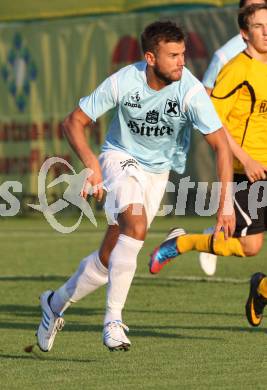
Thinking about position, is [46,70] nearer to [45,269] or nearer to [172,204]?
[172,204]

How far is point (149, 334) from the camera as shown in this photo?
26.0 ft

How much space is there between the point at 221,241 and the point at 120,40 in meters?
12.0

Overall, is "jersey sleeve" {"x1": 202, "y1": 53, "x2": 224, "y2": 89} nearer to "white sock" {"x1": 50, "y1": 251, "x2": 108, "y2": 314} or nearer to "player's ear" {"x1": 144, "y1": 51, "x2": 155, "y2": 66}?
"player's ear" {"x1": 144, "y1": 51, "x2": 155, "y2": 66}

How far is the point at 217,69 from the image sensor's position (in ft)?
32.7

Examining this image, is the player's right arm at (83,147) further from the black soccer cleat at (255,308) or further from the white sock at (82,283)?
the black soccer cleat at (255,308)

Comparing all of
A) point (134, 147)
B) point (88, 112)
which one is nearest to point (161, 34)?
point (88, 112)

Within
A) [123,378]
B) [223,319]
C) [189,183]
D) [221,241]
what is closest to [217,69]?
[221,241]

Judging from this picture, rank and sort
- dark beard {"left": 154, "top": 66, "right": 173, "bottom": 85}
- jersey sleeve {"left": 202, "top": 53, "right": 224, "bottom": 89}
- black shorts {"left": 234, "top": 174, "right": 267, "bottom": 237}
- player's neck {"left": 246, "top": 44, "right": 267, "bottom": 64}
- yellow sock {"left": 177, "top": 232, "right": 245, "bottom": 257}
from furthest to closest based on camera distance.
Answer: jersey sleeve {"left": 202, "top": 53, "right": 224, "bottom": 89}, yellow sock {"left": 177, "top": 232, "right": 245, "bottom": 257}, black shorts {"left": 234, "top": 174, "right": 267, "bottom": 237}, player's neck {"left": 246, "top": 44, "right": 267, "bottom": 64}, dark beard {"left": 154, "top": 66, "right": 173, "bottom": 85}

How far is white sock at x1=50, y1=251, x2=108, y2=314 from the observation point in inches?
280

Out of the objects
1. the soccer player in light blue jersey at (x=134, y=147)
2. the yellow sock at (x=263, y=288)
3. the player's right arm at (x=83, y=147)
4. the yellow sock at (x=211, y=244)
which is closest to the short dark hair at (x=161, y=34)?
the soccer player in light blue jersey at (x=134, y=147)

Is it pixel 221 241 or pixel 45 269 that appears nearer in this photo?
pixel 221 241

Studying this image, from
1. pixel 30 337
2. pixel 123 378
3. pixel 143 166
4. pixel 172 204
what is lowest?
pixel 172 204

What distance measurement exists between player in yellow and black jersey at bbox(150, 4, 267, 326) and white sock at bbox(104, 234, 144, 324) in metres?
1.17

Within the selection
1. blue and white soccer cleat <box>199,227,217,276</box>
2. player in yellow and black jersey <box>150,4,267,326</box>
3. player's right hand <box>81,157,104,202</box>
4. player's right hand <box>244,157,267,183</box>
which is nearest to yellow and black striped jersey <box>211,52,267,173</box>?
player in yellow and black jersey <box>150,4,267,326</box>
